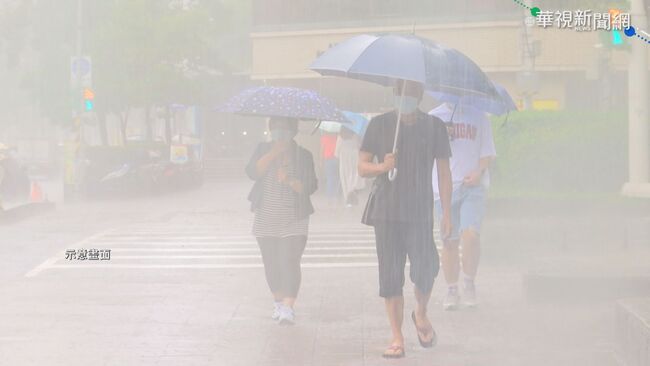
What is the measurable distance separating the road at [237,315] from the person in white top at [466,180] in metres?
0.37

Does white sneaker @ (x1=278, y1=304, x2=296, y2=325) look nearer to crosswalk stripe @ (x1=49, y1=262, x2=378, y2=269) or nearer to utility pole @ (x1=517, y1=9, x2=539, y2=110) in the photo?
crosswalk stripe @ (x1=49, y1=262, x2=378, y2=269)

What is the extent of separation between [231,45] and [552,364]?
3955 centimetres

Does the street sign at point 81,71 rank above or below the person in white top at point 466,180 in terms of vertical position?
above

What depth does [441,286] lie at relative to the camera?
998cm

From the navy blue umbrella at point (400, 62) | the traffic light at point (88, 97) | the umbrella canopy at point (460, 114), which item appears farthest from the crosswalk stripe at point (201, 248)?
the traffic light at point (88, 97)

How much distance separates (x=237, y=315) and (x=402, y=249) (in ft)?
6.75

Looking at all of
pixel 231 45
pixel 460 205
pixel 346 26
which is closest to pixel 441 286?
pixel 460 205

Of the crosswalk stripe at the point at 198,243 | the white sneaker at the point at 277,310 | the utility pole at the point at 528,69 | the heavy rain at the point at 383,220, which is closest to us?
the heavy rain at the point at 383,220

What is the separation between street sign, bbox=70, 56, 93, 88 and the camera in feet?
86.6

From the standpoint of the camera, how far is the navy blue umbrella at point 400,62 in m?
6.71

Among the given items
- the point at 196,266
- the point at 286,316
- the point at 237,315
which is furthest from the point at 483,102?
the point at 196,266

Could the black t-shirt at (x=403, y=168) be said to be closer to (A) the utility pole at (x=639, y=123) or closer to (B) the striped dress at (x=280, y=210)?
(B) the striped dress at (x=280, y=210)

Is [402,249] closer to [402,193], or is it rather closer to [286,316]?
[402,193]

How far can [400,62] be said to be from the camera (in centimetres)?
675
